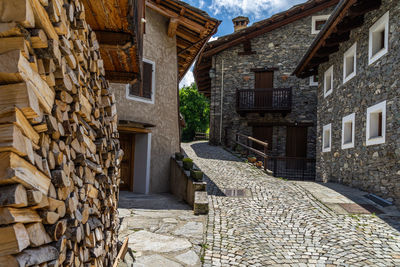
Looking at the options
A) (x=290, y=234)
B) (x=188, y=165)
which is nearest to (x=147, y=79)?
(x=188, y=165)

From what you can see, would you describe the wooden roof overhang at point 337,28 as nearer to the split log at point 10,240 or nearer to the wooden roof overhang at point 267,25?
the wooden roof overhang at point 267,25

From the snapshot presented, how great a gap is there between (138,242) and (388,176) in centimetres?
561

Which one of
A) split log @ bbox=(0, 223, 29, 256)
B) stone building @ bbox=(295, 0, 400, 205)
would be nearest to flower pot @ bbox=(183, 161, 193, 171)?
stone building @ bbox=(295, 0, 400, 205)

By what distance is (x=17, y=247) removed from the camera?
109 centimetres

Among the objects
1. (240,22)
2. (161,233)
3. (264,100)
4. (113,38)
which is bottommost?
(161,233)

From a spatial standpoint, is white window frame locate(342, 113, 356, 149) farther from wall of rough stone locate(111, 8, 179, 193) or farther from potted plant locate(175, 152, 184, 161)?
wall of rough stone locate(111, 8, 179, 193)

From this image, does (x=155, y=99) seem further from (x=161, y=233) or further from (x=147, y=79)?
(x=161, y=233)

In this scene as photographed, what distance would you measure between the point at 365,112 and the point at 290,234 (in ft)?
15.3

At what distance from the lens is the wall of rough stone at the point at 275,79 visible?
49.2ft

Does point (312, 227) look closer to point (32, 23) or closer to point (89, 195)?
point (89, 195)

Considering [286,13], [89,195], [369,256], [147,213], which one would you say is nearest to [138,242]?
[147,213]

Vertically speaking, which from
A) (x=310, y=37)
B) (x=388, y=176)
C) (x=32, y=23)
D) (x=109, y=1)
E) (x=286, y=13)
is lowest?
(x=388, y=176)

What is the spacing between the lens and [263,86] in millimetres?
15477

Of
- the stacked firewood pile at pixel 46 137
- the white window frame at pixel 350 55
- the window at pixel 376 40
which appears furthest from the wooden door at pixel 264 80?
the stacked firewood pile at pixel 46 137
